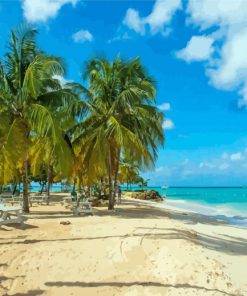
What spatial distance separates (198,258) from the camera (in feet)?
26.6

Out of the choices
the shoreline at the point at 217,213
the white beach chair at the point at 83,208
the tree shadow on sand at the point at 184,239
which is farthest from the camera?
the shoreline at the point at 217,213

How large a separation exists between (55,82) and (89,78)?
9.22 ft

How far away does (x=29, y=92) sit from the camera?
1526 centimetres

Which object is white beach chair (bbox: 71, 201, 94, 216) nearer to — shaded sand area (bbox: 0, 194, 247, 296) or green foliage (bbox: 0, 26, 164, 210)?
green foliage (bbox: 0, 26, 164, 210)

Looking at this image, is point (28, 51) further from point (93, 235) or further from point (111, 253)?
point (111, 253)

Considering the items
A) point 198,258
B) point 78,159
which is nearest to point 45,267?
point 198,258

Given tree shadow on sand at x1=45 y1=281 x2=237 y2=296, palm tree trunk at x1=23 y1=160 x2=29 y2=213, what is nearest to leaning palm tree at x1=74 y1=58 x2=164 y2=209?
palm tree trunk at x1=23 y1=160 x2=29 y2=213

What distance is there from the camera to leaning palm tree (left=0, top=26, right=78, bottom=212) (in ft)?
48.9

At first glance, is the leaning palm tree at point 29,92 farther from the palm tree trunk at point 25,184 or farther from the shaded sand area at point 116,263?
the shaded sand area at point 116,263

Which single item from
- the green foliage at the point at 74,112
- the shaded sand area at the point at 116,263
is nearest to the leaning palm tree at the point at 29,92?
the green foliage at the point at 74,112

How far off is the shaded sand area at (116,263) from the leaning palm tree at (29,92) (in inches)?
184

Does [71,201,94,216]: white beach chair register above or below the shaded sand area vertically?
above

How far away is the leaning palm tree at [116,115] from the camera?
17609 millimetres

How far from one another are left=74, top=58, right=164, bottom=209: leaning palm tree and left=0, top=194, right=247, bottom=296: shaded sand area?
661cm
